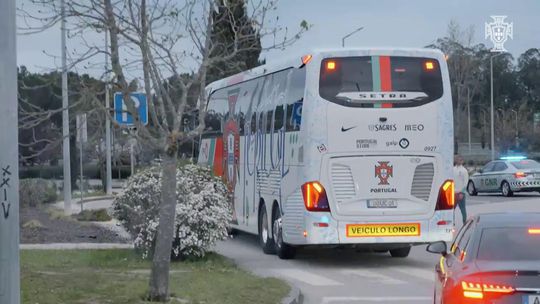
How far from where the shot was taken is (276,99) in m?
17.4

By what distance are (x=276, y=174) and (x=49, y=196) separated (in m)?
17.9

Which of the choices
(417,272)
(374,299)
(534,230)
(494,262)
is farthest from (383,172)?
(494,262)

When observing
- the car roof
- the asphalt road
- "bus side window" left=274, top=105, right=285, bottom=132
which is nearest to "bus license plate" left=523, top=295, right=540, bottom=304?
the car roof

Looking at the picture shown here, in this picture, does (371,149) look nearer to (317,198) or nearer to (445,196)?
(317,198)

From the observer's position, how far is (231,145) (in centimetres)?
2114

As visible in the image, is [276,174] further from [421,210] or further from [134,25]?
[134,25]

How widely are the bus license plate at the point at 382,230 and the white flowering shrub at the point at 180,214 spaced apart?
7.10ft

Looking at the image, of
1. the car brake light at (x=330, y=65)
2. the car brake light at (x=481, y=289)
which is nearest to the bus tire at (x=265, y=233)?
the car brake light at (x=330, y=65)

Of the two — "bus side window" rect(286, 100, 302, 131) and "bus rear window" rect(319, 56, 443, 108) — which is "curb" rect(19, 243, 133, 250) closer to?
"bus side window" rect(286, 100, 302, 131)

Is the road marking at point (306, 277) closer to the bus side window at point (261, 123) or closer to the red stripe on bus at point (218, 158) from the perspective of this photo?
the bus side window at point (261, 123)

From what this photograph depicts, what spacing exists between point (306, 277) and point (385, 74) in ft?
12.2

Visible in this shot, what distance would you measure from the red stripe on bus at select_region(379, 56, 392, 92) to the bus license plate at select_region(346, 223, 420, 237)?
2329mm

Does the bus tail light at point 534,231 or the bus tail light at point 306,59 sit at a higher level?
the bus tail light at point 306,59

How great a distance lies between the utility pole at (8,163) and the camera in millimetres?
6930
